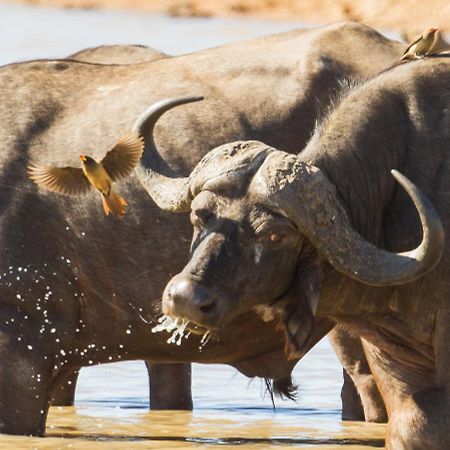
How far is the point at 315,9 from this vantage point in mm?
30953

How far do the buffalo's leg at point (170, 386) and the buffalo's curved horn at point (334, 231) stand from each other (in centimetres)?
344

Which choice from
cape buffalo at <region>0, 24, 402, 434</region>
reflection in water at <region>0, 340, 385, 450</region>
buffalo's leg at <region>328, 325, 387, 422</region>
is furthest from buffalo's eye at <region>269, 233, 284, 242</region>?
buffalo's leg at <region>328, 325, 387, 422</region>

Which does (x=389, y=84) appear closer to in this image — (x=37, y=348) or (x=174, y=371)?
(x=37, y=348)

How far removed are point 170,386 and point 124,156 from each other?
2.91m

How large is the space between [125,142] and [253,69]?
1.49 m

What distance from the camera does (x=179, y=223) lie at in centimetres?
945

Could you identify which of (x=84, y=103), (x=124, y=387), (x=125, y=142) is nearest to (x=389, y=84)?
(x=125, y=142)

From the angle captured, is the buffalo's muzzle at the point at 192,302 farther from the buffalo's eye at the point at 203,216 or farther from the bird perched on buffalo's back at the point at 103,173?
the bird perched on buffalo's back at the point at 103,173

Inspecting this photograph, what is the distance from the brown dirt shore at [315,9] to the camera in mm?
28109

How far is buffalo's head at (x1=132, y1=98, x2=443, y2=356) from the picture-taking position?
7.68 meters

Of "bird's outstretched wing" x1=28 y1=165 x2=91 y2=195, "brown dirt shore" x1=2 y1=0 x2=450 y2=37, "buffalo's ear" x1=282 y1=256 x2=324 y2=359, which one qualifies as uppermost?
"bird's outstretched wing" x1=28 y1=165 x2=91 y2=195

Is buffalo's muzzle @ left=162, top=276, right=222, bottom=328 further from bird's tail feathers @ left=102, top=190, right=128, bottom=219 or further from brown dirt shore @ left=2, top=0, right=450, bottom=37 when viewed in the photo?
brown dirt shore @ left=2, top=0, right=450, bottom=37

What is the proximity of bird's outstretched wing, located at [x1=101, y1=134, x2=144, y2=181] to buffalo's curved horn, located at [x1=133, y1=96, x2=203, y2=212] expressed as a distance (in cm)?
5

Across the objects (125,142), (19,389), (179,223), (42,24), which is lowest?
(42,24)
